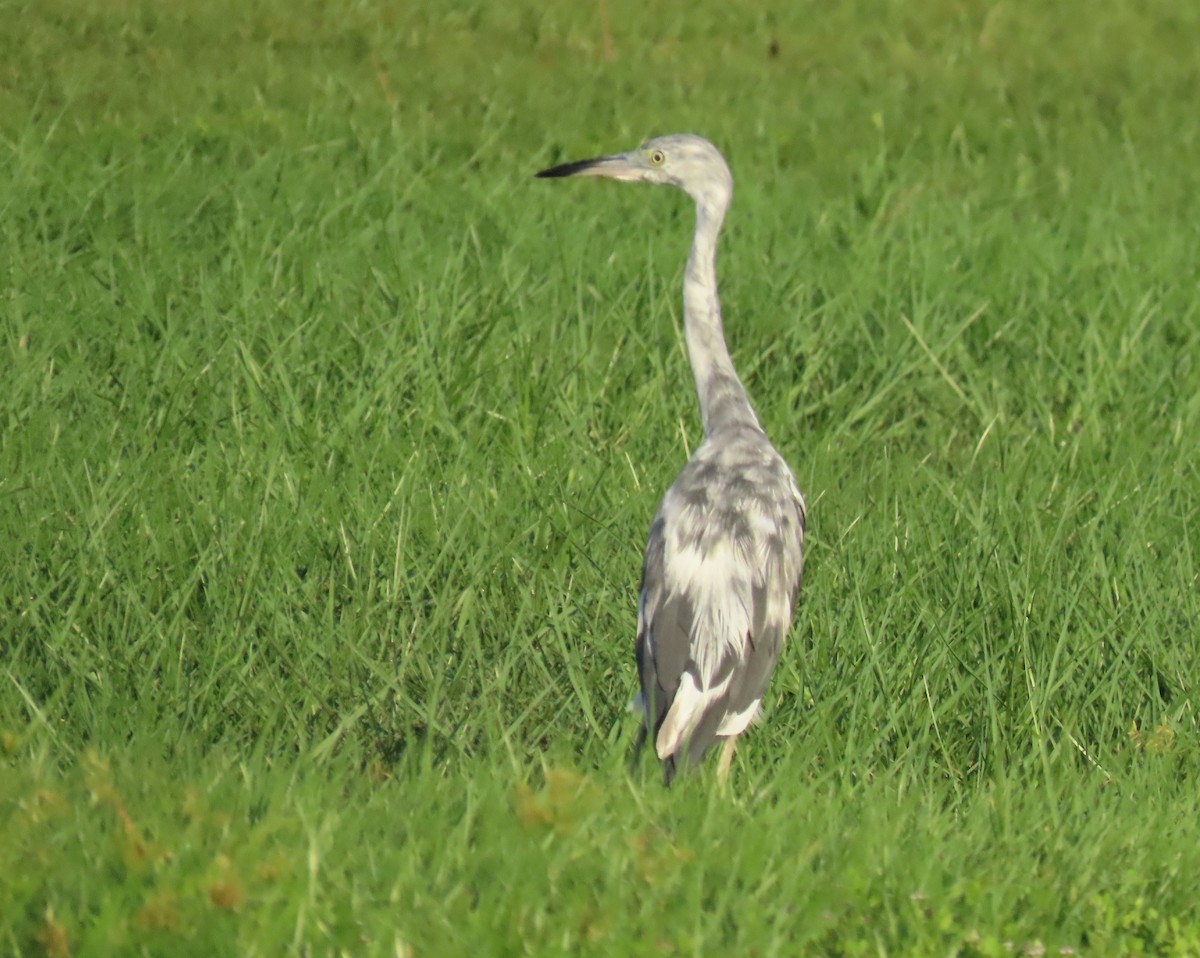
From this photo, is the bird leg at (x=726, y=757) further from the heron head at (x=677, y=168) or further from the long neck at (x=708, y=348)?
the heron head at (x=677, y=168)

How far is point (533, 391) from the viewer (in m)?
6.34

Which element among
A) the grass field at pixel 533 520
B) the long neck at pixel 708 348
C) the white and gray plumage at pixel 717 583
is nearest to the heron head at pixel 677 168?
the long neck at pixel 708 348

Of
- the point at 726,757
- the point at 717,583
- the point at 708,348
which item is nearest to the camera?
the point at 726,757

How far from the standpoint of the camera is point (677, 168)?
5.19 meters

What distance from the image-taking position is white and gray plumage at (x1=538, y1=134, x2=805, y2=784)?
4184mm

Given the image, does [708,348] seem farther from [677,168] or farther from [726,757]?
[726,757]

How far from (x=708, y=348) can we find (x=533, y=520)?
2.57ft

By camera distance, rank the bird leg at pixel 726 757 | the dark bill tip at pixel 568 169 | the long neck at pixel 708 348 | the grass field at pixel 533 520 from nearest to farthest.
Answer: the grass field at pixel 533 520 → the bird leg at pixel 726 757 → the long neck at pixel 708 348 → the dark bill tip at pixel 568 169

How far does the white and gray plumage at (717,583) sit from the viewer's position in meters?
4.18

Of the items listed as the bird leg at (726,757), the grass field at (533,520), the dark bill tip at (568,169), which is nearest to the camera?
the grass field at (533,520)

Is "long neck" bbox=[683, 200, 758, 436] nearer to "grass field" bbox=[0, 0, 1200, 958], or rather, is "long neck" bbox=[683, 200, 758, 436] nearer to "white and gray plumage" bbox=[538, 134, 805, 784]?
"white and gray plumage" bbox=[538, 134, 805, 784]

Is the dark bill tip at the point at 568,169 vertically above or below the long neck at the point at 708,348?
above

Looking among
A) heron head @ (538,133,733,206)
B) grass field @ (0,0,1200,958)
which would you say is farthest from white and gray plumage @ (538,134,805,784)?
heron head @ (538,133,733,206)

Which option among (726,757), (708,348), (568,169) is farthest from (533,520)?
(726,757)
